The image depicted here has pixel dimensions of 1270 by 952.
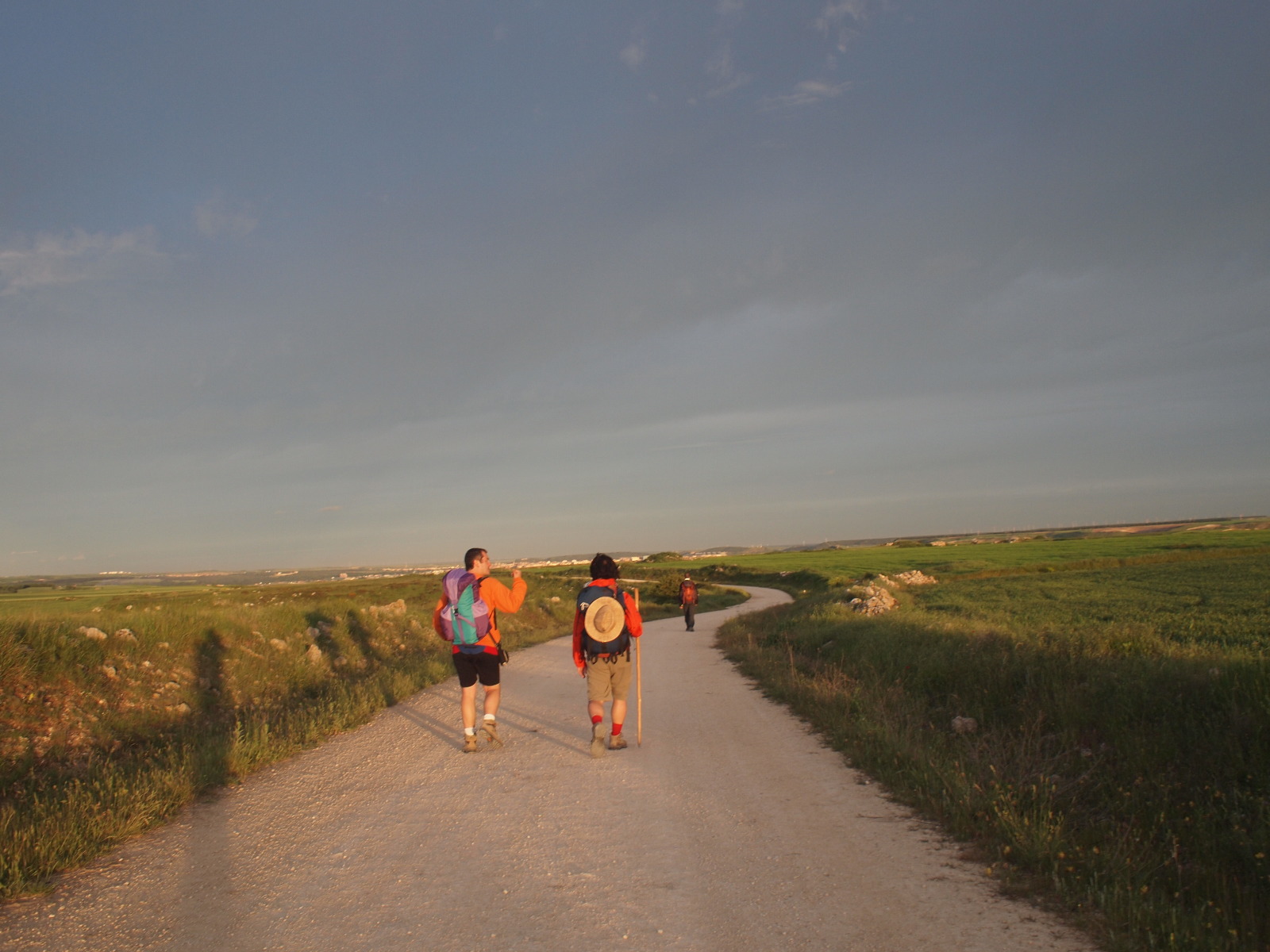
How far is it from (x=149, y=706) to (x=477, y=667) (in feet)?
18.2

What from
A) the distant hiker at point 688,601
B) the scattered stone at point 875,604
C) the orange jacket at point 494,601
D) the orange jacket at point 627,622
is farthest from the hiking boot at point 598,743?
the distant hiker at point 688,601

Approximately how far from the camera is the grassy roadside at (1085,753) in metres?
4.38

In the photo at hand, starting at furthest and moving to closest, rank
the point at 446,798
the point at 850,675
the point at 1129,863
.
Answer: the point at 850,675 < the point at 446,798 < the point at 1129,863

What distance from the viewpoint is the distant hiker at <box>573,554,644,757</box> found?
789 centimetres

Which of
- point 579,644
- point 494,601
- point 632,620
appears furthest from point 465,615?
point 632,620

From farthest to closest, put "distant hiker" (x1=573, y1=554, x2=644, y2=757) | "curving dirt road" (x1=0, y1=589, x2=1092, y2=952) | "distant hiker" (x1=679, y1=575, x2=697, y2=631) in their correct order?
"distant hiker" (x1=679, y1=575, x2=697, y2=631) < "distant hiker" (x1=573, y1=554, x2=644, y2=757) < "curving dirt road" (x1=0, y1=589, x2=1092, y2=952)

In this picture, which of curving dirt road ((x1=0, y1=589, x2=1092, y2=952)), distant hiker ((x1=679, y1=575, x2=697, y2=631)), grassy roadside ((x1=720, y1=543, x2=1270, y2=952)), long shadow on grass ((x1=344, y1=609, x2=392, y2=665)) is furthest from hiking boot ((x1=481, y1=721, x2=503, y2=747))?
distant hiker ((x1=679, y1=575, x2=697, y2=631))

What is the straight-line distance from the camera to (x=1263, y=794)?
558 centimetres

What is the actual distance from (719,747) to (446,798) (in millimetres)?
3083

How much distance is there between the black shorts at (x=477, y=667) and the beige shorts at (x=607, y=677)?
102cm

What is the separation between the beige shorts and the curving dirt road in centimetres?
65

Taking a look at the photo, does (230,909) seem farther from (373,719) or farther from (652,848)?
(373,719)

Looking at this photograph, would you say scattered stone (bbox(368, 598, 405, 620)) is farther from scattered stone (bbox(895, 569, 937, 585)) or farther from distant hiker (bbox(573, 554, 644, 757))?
scattered stone (bbox(895, 569, 937, 585))

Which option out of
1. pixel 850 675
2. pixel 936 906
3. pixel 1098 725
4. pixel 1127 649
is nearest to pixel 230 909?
pixel 936 906
